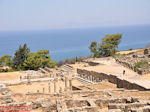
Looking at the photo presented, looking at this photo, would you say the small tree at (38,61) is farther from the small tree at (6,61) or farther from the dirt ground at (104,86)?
the dirt ground at (104,86)

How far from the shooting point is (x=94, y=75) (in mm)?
32656

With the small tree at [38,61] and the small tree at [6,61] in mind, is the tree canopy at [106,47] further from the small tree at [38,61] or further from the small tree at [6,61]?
the small tree at [6,61]

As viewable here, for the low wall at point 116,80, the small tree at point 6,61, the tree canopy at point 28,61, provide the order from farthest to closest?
the small tree at point 6,61 < the tree canopy at point 28,61 < the low wall at point 116,80

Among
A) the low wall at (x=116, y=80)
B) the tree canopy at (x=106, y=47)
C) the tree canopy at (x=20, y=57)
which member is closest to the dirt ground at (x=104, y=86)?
the low wall at (x=116, y=80)

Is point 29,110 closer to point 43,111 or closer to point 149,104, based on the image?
point 43,111

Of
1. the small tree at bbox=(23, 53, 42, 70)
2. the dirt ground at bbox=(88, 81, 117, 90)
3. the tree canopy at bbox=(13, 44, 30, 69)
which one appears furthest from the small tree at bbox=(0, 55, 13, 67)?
the dirt ground at bbox=(88, 81, 117, 90)

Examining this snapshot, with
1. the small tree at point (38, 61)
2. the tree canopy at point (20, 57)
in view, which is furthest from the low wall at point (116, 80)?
the tree canopy at point (20, 57)

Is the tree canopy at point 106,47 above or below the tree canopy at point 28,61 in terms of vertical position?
above

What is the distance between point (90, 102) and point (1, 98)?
676 cm

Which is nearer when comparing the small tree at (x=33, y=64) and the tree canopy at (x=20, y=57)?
the small tree at (x=33, y=64)

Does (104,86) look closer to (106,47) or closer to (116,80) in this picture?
(116,80)

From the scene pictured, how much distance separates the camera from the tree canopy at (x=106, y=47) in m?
62.3

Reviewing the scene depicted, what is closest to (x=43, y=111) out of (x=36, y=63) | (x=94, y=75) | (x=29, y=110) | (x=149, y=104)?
(x=29, y=110)

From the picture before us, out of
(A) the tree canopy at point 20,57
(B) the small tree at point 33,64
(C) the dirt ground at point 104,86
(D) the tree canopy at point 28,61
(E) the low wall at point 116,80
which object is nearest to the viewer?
(E) the low wall at point 116,80
